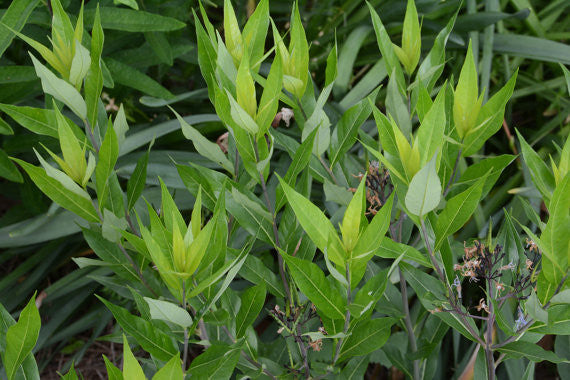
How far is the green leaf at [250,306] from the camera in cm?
47

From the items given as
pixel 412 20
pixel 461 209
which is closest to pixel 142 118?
pixel 412 20

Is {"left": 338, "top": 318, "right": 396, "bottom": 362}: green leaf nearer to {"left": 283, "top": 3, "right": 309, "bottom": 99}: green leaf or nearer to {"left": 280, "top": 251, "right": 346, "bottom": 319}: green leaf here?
{"left": 280, "top": 251, "right": 346, "bottom": 319}: green leaf

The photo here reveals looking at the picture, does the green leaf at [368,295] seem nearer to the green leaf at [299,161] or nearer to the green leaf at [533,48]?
the green leaf at [299,161]

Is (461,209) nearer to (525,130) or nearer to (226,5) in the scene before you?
(226,5)

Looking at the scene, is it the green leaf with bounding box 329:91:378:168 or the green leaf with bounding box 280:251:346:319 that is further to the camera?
the green leaf with bounding box 329:91:378:168

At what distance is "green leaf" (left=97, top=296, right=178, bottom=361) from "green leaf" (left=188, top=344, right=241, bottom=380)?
2 centimetres

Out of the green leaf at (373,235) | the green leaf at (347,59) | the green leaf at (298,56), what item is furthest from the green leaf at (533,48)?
the green leaf at (373,235)

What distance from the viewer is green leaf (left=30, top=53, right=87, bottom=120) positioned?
43cm

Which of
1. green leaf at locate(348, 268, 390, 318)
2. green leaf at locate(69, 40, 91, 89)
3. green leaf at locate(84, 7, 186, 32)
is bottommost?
green leaf at locate(348, 268, 390, 318)

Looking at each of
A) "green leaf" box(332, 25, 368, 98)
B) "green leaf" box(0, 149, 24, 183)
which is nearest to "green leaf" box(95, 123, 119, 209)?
"green leaf" box(0, 149, 24, 183)

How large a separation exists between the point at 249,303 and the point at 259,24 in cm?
23

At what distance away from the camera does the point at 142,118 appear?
115 centimetres

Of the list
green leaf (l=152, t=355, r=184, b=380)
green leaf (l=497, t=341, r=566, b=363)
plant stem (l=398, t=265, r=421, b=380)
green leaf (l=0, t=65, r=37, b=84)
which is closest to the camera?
green leaf (l=152, t=355, r=184, b=380)

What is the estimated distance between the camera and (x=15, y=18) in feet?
2.48
